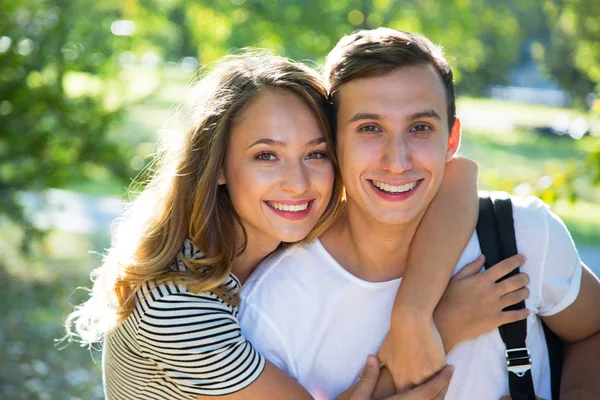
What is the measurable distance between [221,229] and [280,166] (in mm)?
325

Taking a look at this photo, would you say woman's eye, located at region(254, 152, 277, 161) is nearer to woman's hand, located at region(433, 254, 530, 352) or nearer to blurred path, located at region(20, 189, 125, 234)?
woman's hand, located at region(433, 254, 530, 352)

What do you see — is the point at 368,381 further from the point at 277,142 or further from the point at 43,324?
the point at 43,324

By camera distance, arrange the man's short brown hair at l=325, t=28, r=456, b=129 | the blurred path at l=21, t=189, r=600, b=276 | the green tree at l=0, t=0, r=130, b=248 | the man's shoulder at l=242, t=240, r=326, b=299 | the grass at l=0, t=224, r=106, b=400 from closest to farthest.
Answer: the man's short brown hair at l=325, t=28, r=456, b=129
the man's shoulder at l=242, t=240, r=326, b=299
the grass at l=0, t=224, r=106, b=400
the green tree at l=0, t=0, r=130, b=248
the blurred path at l=21, t=189, r=600, b=276

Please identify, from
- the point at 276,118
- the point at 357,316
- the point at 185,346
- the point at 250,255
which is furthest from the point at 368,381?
the point at 276,118

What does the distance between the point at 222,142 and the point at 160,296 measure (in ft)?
2.08

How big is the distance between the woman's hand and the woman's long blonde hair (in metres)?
0.58

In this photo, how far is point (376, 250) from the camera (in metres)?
2.77

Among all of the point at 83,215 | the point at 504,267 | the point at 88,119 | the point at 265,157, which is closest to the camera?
the point at 504,267

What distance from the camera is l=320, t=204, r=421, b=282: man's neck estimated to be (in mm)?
2773

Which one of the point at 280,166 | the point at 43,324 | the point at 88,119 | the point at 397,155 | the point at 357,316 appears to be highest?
the point at 397,155

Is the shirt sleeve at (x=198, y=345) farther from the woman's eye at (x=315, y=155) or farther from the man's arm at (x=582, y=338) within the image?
the man's arm at (x=582, y=338)

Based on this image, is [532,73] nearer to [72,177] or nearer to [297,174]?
[72,177]

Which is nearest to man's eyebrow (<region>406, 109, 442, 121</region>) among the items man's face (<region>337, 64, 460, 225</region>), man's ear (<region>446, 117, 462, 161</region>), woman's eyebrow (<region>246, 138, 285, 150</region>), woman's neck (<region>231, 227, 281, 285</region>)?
man's face (<region>337, 64, 460, 225</region>)

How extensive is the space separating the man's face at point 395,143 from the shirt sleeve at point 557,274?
0.43 m
